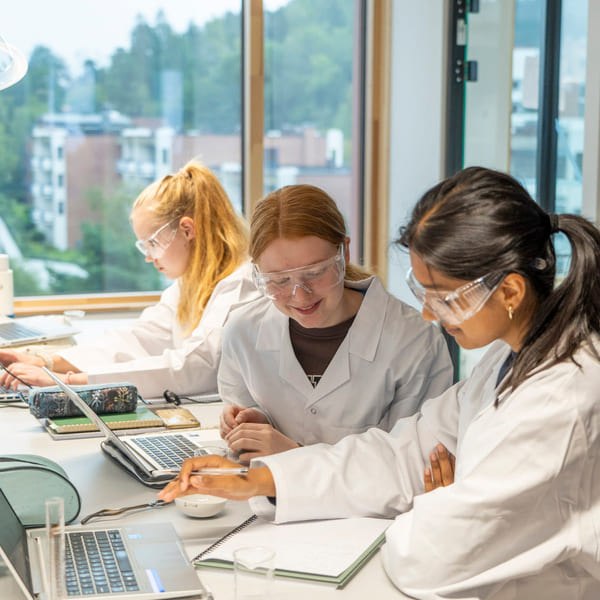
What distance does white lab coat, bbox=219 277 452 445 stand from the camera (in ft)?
5.99

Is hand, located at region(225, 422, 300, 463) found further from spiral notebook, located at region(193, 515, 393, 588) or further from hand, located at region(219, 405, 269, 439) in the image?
spiral notebook, located at region(193, 515, 393, 588)

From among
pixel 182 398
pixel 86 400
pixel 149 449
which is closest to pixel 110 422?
pixel 86 400

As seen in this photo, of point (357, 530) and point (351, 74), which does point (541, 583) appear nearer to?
point (357, 530)

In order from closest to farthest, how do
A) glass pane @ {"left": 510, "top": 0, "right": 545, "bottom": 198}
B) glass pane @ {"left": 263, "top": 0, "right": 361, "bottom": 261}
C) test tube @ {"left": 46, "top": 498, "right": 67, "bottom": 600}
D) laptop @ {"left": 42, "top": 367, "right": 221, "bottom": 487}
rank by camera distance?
test tube @ {"left": 46, "top": 498, "right": 67, "bottom": 600}, laptop @ {"left": 42, "top": 367, "right": 221, "bottom": 487}, glass pane @ {"left": 510, "top": 0, "right": 545, "bottom": 198}, glass pane @ {"left": 263, "top": 0, "right": 361, "bottom": 261}

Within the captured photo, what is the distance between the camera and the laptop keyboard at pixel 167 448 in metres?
1.62

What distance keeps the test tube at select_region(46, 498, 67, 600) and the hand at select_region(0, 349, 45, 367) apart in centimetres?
142

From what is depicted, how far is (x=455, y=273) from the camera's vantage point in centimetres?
119

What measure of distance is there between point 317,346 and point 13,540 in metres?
0.89

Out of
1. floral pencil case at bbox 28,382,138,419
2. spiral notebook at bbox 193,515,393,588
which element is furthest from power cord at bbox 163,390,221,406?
spiral notebook at bbox 193,515,393,588

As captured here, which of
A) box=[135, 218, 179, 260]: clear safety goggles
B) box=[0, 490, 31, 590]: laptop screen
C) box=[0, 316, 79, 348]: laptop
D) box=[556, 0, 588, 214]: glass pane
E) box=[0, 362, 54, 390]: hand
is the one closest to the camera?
box=[0, 490, 31, 590]: laptop screen

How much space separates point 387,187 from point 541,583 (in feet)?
9.96

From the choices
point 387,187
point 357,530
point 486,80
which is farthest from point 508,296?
point 387,187

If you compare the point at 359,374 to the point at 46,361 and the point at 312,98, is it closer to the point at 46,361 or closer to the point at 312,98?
the point at 46,361

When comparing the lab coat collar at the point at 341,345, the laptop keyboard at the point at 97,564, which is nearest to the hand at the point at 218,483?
the laptop keyboard at the point at 97,564
